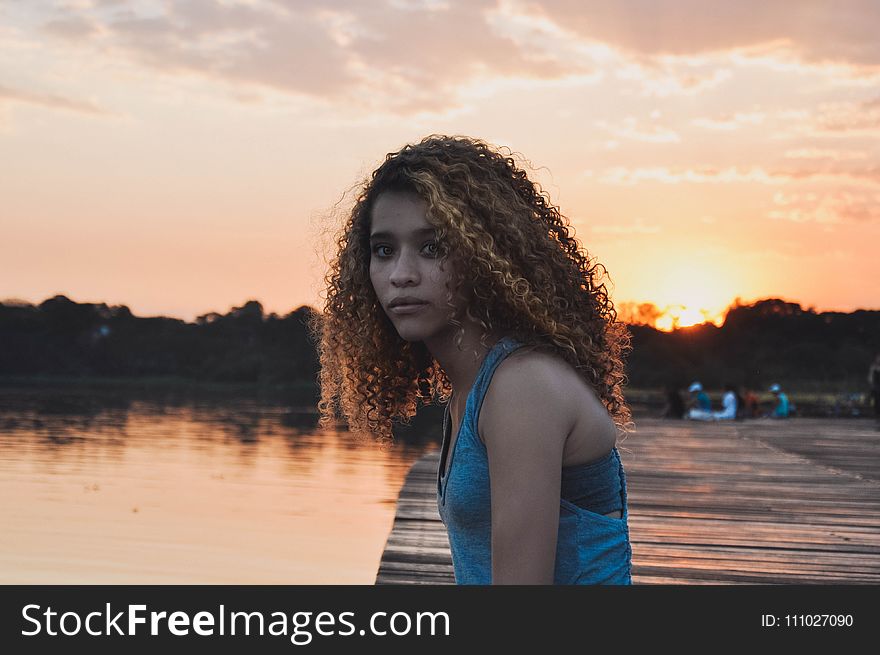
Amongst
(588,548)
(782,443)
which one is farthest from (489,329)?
(782,443)

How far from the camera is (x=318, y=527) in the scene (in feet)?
58.4

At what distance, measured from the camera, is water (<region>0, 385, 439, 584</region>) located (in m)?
14.4

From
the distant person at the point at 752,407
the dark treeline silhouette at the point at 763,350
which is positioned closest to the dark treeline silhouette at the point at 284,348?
the dark treeline silhouette at the point at 763,350

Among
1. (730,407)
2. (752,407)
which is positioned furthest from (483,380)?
(752,407)

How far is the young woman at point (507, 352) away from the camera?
164 cm

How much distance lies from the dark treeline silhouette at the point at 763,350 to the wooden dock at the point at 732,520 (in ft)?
152

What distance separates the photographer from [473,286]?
1923mm

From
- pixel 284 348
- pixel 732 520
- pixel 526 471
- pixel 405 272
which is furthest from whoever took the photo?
pixel 284 348

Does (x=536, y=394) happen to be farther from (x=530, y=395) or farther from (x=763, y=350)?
(x=763, y=350)

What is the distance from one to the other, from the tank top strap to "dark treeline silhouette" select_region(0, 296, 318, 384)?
280 ft

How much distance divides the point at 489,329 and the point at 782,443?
1326cm

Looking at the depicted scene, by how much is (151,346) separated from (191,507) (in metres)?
81.7

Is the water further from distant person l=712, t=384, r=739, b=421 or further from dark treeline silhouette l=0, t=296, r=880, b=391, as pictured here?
dark treeline silhouette l=0, t=296, r=880, b=391

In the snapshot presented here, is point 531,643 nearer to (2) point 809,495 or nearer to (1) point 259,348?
(2) point 809,495
